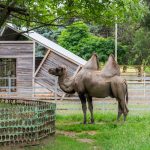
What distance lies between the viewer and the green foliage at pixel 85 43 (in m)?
38.2

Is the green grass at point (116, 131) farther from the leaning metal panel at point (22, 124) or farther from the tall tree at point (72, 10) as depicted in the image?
the tall tree at point (72, 10)

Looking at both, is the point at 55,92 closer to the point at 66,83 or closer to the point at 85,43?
the point at 66,83

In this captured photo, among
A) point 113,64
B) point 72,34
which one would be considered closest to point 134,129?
point 113,64

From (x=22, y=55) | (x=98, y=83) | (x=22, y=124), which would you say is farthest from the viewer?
(x=22, y=55)

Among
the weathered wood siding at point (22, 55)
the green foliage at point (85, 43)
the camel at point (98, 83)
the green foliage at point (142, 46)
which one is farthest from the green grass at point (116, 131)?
the green foliage at point (85, 43)

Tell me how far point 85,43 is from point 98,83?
26.3 meters

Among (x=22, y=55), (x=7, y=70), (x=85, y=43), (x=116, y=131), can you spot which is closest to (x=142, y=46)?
(x=85, y=43)

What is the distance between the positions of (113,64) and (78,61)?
9.62 meters

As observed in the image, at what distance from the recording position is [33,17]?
1134 cm

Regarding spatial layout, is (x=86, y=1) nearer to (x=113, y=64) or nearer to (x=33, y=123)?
(x=33, y=123)

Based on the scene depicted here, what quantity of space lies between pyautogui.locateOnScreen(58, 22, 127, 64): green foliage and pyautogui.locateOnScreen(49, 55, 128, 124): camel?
2498cm

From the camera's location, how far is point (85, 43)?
38500mm

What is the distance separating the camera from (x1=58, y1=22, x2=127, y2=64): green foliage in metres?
38.2

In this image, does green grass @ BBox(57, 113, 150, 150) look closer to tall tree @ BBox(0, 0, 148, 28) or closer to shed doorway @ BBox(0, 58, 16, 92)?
tall tree @ BBox(0, 0, 148, 28)
